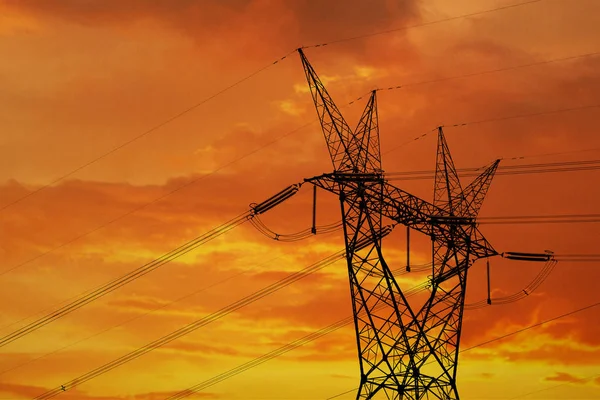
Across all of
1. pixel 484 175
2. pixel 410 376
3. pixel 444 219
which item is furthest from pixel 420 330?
pixel 484 175

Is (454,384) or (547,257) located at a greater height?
(547,257)

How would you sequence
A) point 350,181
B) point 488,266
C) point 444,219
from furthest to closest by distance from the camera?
1. point 488,266
2. point 444,219
3. point 350,181

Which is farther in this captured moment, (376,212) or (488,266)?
(488,266)

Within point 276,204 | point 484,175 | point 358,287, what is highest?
point 484,175

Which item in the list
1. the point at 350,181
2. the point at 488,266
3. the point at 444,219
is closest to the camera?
the point at 350,181

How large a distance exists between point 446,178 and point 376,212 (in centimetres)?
1223

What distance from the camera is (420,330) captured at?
58438 mm

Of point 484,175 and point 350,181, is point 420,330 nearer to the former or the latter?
point 350,181

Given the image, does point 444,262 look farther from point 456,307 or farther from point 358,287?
point 358,287

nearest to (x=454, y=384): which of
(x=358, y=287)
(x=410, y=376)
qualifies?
(x=410, y=376)

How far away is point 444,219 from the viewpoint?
60.7m

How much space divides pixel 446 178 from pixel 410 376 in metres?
15.3

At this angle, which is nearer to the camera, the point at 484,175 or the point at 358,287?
the point at 358,287

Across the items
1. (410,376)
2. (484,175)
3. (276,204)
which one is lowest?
(410,376)
